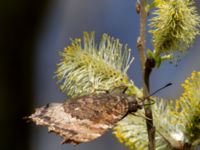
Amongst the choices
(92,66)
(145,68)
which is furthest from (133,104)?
(92,66)

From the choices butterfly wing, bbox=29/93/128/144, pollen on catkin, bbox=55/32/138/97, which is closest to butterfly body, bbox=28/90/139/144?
butterfly wing, bbox=29/93/128/144

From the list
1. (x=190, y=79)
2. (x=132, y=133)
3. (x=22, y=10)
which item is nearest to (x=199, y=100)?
(x=190, y=79)

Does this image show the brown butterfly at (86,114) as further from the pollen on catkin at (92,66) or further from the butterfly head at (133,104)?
the pollen on catkin at (92,66)

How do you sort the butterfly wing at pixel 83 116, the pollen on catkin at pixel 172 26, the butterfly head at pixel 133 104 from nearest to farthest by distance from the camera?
1. the butterfly wing at pixel 83 116
2. the butterfly head at pixel 133 104
3. the pollen on catkin at pixel 172 26

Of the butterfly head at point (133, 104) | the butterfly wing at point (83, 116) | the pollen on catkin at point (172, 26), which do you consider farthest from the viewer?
the pollen on catkin at point (172, 26)

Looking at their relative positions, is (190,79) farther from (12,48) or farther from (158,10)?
(12,48)

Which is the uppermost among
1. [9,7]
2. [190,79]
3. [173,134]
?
[9,7]

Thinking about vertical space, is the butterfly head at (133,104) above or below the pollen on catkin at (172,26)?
below

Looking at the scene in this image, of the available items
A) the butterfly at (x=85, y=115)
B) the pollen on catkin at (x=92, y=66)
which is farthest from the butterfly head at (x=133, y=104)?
the pollen on catkin at (x=92, y=66)
